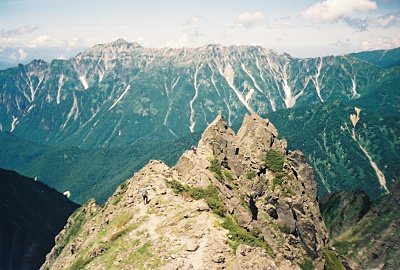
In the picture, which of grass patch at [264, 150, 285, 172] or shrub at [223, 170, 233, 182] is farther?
grass patch at [264, 150, 285, 172]

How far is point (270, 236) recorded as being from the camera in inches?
5281

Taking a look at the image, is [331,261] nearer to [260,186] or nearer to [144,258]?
[260,186]

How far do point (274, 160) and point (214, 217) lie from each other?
92557 millimetres

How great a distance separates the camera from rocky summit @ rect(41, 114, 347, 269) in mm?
75375

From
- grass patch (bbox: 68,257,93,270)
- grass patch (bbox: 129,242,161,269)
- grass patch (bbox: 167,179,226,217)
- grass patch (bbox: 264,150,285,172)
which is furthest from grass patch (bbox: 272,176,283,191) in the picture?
grass patch (bbox: 129,242,161,269)

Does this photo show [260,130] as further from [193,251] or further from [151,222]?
[193,251]

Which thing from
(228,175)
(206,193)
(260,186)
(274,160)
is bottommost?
(274,160)

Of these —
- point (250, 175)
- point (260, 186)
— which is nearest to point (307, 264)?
point (260, 186)

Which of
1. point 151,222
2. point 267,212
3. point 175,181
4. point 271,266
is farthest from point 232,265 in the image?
point 267,212

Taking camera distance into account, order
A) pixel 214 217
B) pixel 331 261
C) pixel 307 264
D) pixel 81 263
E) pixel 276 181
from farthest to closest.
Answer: pixel 331 261 < pixel 276 181 < pixel 307 264 < pixel 81 263 < pixel 214 217

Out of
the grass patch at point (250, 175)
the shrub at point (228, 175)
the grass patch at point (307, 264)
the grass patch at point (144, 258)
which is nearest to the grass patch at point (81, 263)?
the grass patch at point (144, 258)

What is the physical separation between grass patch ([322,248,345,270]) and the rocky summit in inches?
26.6

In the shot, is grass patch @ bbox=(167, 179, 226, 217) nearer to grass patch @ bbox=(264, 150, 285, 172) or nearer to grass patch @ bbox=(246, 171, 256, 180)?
grass patch @ bbox=(246, 171, 256, 180)

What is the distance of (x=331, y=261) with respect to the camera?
17662 cm
